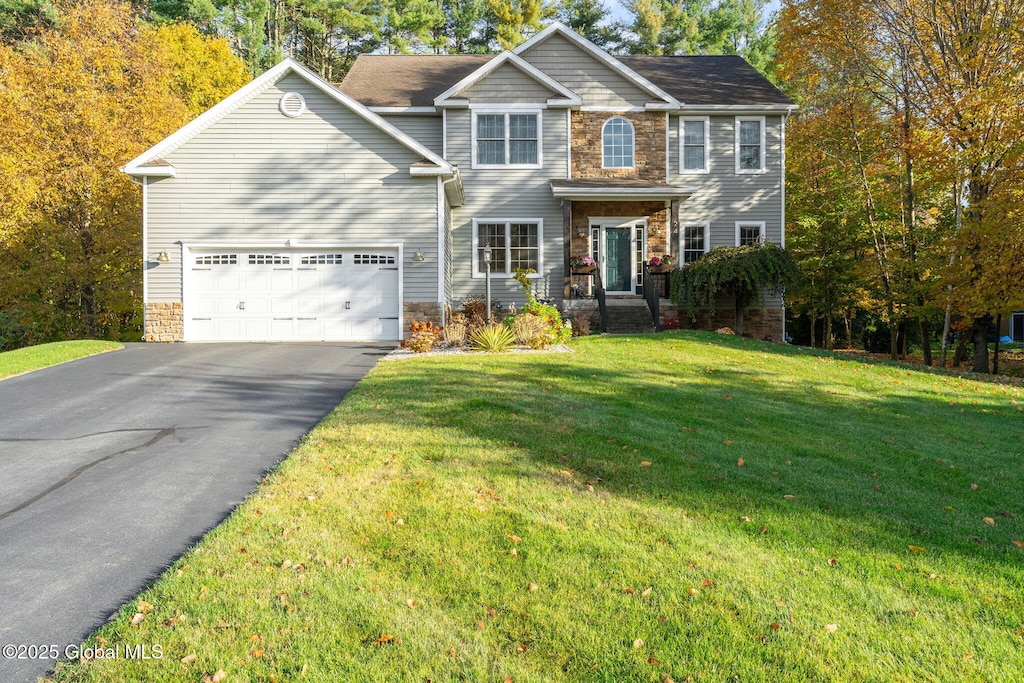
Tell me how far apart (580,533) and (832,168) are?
23.3 meters

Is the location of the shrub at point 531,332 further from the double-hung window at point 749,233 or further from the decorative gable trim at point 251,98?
the double-hung window at point 749,233

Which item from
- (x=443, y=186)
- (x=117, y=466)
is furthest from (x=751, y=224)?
(x=117, y=466)

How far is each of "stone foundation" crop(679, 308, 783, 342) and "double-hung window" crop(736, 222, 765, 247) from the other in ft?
6.72

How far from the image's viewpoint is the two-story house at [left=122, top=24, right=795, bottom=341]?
15.2 meters

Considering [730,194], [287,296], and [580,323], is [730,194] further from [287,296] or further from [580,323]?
[287,296]

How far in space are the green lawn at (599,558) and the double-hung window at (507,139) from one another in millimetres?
11835

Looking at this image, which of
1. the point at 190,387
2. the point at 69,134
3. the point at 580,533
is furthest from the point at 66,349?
the point at 580,533

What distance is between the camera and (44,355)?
1242 cm

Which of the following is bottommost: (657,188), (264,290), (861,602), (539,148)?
(861,602)

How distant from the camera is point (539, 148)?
1820cm

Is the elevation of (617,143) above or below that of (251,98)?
below

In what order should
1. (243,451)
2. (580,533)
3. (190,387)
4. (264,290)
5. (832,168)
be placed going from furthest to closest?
(832,168) < (264,290) < (190,387) < (243,451) < (580,533)

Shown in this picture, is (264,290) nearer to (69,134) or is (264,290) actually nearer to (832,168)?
(69,134)

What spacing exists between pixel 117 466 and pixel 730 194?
17621 mm
